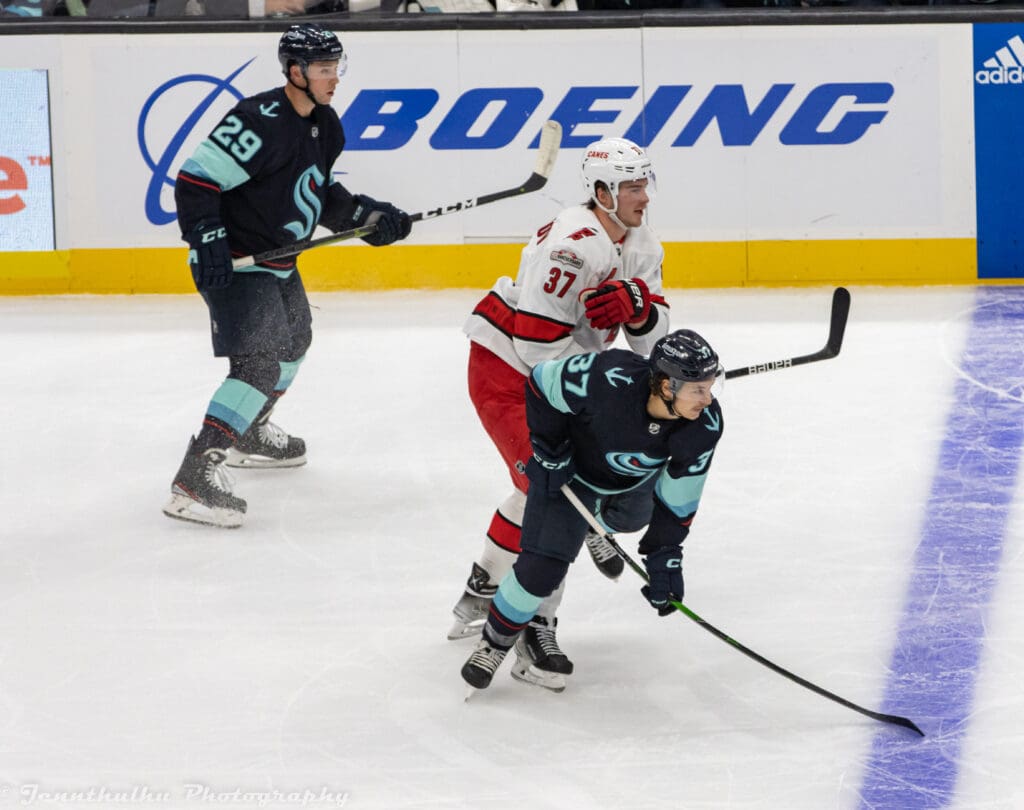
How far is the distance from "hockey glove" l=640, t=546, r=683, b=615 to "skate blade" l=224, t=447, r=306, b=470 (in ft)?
7.10

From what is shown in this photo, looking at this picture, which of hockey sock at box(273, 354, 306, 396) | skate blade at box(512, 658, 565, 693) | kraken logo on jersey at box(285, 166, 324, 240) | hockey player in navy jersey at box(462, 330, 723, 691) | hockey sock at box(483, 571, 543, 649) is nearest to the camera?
hockey player in navy jersey at box(462, 330, 723, 691)

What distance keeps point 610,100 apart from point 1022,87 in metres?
1.79

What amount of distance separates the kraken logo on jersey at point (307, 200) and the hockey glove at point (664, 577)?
1930 millimetres

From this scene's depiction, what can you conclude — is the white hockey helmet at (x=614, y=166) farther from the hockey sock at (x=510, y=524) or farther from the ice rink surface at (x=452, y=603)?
the ice rink surface at (x=452, y=603)

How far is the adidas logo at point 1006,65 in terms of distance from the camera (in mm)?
7195

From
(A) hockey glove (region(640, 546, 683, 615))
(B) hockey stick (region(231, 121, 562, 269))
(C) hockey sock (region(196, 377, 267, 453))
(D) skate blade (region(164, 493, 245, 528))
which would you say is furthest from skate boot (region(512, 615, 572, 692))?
(B) hockey stick (region(231, 121, 562, 269))

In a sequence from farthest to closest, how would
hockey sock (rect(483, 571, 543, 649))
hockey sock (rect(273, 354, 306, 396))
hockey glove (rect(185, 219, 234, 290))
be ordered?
Answer: hockey sock (rect(273, 354, 306, 396)) → hockey glove (rect(185, 219, 234, 290)) → hockey sock (rect(483, 571, 543, 649))

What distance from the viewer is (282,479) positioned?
4938mm

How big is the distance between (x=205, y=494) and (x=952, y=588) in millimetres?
1961

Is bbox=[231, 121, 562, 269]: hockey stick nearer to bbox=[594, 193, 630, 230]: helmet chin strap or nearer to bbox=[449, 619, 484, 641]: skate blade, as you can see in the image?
bbox=[594, 193, 630, 230]: helmet chin strap

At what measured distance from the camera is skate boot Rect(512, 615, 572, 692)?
11.0 feet

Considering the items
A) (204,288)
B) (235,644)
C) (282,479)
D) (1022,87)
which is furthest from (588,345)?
(1022,87)

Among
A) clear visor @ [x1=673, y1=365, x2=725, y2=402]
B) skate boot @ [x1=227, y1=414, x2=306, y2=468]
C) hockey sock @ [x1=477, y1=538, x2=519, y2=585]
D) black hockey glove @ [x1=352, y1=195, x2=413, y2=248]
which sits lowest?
skate boot @ [x1=227, y1=414, x2=306, y2=468]

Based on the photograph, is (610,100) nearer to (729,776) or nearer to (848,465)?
(848,465)
